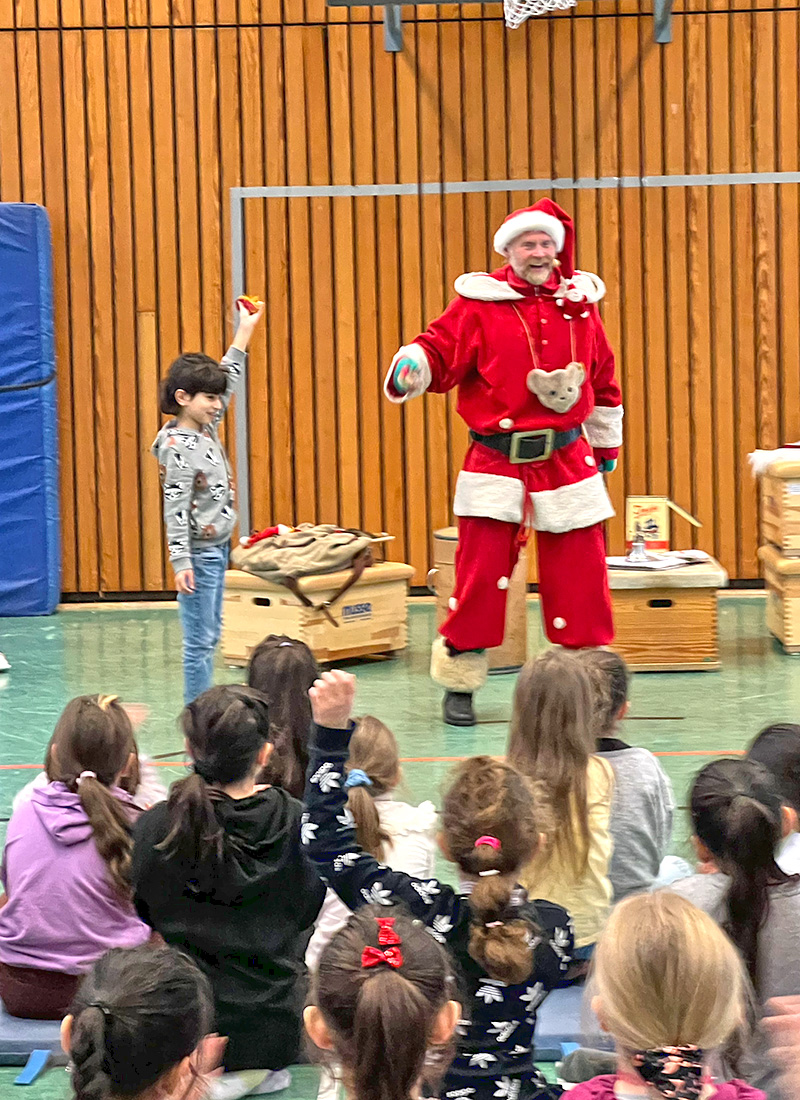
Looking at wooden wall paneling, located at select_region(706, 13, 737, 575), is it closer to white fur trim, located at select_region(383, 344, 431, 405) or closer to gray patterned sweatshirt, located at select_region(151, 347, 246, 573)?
white fur trim, located at select_region(383, 344, 431, 405)

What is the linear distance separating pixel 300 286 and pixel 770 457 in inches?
102

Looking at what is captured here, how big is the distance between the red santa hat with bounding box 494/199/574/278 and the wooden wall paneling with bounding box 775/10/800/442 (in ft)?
9.12

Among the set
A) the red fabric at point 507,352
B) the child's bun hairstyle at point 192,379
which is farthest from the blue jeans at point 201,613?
the red fabric at point 507,352

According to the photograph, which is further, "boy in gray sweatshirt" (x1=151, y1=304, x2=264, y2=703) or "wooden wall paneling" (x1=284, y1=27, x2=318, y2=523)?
"wooden wall paneling" (x1=284, y1=27, x2=318, y2=523)

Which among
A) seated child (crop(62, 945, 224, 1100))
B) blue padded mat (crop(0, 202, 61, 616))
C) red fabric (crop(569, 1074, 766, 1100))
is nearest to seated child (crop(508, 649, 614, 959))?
red fabric (crop(569, 1074, 766, 1100))

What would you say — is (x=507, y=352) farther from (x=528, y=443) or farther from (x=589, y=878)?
(x=589, y=878)

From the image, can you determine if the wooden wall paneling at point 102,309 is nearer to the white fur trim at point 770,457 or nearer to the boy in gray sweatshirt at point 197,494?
the boy in gray sweatshirt at point 197,494

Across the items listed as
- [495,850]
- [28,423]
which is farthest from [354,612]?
[495,850]

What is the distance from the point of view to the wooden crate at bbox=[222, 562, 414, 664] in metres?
6.42

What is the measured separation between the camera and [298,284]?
794 cm

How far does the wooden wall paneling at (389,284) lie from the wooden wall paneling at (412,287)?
1.0 inches

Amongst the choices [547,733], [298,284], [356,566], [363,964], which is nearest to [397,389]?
[356,566]

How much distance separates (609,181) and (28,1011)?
5.76 m

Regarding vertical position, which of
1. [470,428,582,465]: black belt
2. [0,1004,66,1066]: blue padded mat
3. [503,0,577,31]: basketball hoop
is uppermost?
[503,0,577,31]: basketball hoop
